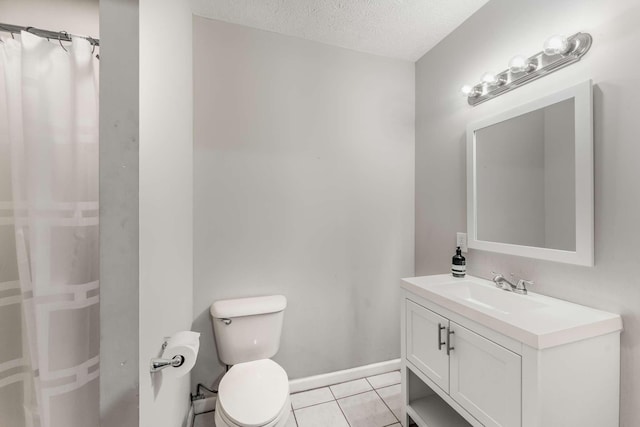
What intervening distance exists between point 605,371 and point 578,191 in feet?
2.27

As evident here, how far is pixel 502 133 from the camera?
141 cm

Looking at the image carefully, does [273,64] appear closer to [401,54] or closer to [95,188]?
[401,54]

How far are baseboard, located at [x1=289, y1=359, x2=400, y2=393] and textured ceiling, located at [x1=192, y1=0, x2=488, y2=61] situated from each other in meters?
2.43

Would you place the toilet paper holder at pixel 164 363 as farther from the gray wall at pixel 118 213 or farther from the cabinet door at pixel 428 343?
the cabinet door at pixel 428 343

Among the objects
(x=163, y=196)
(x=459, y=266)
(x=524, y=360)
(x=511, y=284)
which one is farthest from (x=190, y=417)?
(x=511, y=284)

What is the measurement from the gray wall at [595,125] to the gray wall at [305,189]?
15.4 inches

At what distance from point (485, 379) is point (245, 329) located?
121cm

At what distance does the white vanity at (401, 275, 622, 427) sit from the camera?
823 millimetres

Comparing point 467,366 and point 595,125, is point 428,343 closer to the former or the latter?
point 467,366

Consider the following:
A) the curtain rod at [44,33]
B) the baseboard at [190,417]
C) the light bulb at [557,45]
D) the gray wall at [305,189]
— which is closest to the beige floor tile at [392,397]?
the gray wall at [305,189]

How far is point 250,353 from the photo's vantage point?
1508 millimetres

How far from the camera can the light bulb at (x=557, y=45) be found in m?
1.08

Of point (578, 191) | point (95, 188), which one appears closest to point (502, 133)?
point (578, 191)

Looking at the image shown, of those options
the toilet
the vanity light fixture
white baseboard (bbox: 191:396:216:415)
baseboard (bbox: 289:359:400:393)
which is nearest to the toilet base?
the toilet
